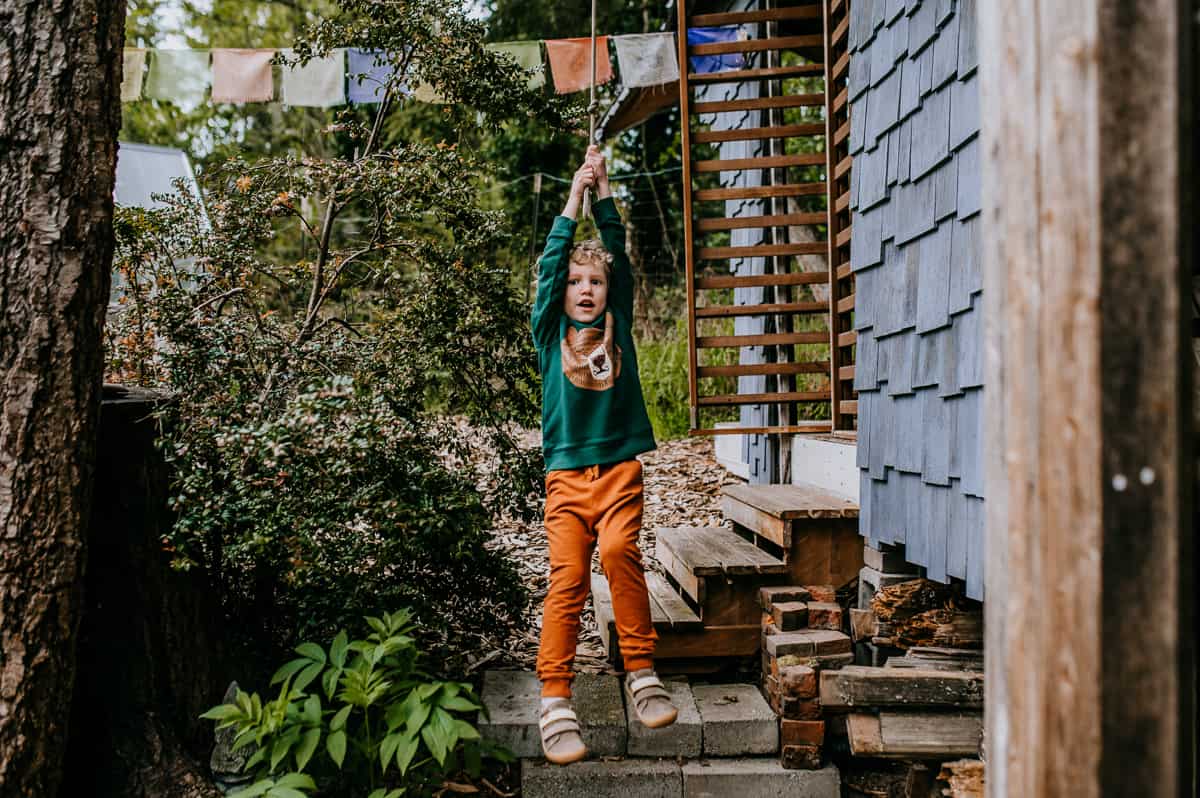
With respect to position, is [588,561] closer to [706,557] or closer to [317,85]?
[706,557]

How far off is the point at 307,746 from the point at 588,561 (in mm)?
1009

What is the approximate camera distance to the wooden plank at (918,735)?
280cm

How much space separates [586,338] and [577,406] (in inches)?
9.2

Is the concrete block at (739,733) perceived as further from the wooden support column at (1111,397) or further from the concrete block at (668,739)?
the wooden support column at (1111,397)

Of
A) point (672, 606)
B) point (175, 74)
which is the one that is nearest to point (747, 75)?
point (672, 606)

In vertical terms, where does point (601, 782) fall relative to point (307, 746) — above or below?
below

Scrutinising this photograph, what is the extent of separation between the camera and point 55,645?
2.55m

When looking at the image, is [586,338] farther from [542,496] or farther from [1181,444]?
[1181,444]

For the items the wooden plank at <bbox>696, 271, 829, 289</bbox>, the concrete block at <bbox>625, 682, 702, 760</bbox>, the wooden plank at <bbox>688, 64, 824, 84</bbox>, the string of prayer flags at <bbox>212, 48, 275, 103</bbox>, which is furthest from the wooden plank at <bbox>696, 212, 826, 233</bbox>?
the string of prayer flags at <bbox>212, 48, 275, 103</bbox>

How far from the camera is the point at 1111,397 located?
4.40 feet

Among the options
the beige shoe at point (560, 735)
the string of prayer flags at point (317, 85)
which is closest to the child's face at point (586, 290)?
the beige shoe at point (560, 735)

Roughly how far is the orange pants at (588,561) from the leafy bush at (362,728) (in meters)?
0.32

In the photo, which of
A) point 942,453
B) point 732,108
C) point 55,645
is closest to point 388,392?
point 55,645

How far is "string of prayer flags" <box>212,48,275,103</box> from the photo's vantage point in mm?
6367
